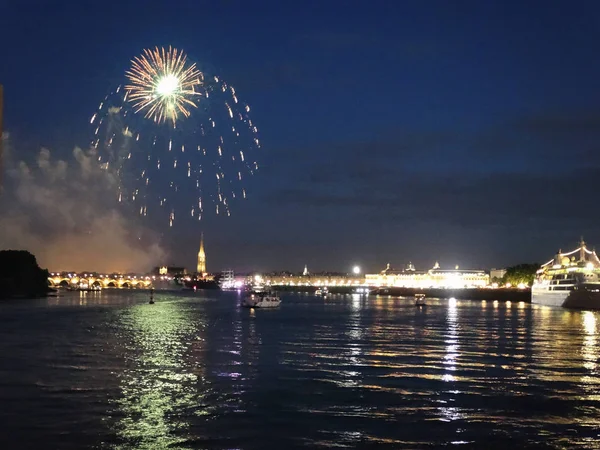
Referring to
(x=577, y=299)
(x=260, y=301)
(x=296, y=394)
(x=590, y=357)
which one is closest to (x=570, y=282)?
(x=577, y=299)

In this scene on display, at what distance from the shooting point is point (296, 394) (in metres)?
24.2

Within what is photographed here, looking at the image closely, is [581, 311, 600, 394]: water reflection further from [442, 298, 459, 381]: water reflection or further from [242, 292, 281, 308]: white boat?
[242, 292, 281, 308]: white boat

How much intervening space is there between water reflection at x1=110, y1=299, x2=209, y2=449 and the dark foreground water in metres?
0.05

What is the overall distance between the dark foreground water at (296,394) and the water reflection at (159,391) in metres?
0.05

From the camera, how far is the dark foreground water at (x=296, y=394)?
698 inches

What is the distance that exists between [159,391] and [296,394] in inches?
184

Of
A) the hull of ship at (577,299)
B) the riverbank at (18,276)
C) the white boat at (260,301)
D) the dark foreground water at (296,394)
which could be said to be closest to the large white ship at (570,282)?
the hull of ship at (577,299)

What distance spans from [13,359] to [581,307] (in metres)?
98.4

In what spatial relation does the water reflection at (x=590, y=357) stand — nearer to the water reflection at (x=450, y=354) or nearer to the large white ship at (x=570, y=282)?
the water reflection at (x=450, y=354)

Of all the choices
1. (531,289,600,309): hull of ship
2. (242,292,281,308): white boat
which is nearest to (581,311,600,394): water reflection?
(531,289,600,309): hull of ship

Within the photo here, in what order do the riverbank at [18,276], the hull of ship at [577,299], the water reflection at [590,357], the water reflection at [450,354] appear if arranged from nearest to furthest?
the water reflection at [590,357], the water reflection at [450,354], the hull of ship at [577,299], the riverbank at [18,276]

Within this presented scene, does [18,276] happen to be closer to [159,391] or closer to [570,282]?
[570,282]

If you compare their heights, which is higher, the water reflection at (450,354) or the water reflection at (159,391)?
the water reflection at (159,391)

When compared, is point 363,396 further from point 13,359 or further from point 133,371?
point 13,359
